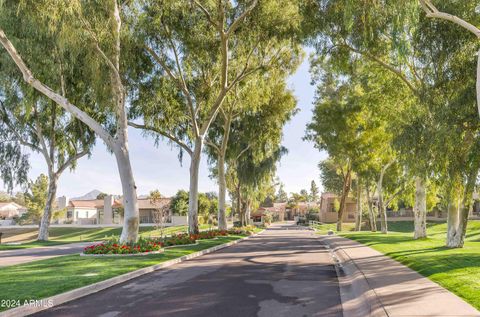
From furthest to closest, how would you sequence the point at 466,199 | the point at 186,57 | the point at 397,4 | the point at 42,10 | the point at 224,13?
the point at 186,57 → the point at 224,13 → the point at 466,199 → the point at 42,10 → the point at 397,4

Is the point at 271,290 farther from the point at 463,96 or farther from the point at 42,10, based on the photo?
the point at 42,10

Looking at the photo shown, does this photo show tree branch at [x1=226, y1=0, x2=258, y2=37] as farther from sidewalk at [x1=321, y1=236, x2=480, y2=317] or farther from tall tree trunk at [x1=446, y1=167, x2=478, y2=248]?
sidewalk at [x1=321, y1=236, x2=480, y2=317]

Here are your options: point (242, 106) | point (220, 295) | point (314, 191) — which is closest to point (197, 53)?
point (242, 106)

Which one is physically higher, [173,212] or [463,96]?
[463,96]

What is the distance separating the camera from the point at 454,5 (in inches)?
572

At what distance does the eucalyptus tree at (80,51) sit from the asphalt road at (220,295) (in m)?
6.72

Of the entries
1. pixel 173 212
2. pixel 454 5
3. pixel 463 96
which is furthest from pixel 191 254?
pixel 173 212

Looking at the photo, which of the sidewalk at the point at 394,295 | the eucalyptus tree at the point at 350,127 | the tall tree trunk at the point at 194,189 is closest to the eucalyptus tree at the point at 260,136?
the eucalyptus tree at the point at 350,127

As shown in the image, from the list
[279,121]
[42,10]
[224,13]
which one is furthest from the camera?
[279,121]

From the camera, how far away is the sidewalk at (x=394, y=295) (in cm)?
654

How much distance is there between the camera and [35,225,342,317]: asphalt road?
711 cm

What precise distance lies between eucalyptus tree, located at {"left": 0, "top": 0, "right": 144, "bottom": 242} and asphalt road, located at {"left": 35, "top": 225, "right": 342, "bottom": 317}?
22.0ft

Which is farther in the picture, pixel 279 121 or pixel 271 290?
pixel 279 121

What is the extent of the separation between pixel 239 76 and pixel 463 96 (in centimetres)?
1431
